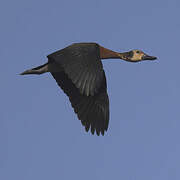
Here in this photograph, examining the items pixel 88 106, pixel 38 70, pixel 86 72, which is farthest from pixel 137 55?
pixel 86 72

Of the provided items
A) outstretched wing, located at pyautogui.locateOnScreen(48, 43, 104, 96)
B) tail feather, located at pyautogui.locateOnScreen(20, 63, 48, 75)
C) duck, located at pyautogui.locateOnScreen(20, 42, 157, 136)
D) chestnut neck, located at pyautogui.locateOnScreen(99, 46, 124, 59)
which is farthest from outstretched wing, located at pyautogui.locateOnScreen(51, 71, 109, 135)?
outstretched wing, located at pyautogui.locateOnScreen(48, 43, 104, 96)

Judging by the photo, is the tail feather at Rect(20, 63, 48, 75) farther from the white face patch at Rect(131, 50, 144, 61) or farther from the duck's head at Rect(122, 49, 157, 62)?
the white face patch at Rect(131, 50, 144, 61)

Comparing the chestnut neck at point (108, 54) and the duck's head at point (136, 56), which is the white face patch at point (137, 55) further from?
the chestnut neck at point (108, 54)

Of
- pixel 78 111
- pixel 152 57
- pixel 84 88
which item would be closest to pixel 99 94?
pixel 78 111

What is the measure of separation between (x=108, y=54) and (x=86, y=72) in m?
2.46

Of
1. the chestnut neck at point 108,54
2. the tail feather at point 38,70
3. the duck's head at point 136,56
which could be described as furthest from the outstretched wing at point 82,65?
the duck's head at point 136,56

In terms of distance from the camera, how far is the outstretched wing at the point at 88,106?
1222 centimetres

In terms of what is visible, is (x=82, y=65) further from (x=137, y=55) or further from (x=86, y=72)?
(x=137, y=55)

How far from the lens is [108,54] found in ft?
41.4

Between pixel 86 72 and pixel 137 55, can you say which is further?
pixel 137 55

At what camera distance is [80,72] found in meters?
10.2

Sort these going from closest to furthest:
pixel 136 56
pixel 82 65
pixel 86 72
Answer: pixel 86 72
pixel 82 65
pixel 136 56

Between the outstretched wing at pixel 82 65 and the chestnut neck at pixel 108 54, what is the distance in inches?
47.9

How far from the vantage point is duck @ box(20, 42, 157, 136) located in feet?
34.0
